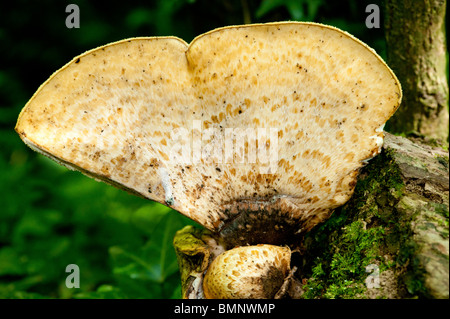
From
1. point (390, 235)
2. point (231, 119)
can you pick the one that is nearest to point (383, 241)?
point (390, 235)

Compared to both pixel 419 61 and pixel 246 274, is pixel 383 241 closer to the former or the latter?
pixel 246 274

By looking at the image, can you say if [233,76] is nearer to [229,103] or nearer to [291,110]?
[229,103]

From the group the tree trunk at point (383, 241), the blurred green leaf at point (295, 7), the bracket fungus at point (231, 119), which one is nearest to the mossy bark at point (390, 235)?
the tree trunk at point (383, 241)

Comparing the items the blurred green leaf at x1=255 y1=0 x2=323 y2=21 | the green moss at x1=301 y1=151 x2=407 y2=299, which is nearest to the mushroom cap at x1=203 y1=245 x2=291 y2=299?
the green moss at x1=301 y1=151 x2=407 y2=299

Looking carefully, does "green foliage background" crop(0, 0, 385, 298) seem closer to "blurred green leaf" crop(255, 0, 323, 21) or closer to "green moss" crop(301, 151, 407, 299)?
"blurred green leaf" crop(255, 0, 323, 21)

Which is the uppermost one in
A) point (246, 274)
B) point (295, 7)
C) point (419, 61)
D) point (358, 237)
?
point (295, 7)
